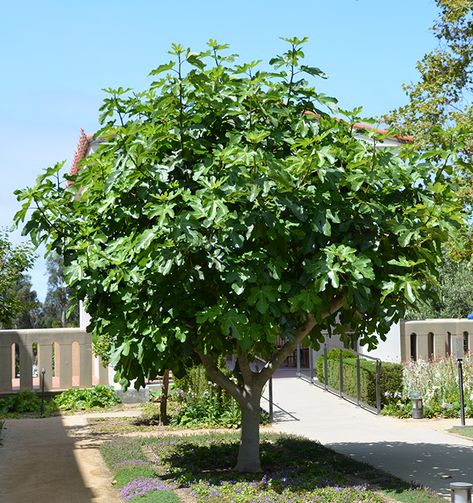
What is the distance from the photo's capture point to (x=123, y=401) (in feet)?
67.5

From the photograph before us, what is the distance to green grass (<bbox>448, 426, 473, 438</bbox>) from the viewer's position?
603 inches

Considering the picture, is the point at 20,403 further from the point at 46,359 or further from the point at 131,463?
the point at 131,463

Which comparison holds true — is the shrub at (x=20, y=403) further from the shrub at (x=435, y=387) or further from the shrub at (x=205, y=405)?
the shrub at (x=435, y=387)

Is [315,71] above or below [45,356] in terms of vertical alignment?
above

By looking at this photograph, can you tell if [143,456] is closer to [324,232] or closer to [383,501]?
[383,501]

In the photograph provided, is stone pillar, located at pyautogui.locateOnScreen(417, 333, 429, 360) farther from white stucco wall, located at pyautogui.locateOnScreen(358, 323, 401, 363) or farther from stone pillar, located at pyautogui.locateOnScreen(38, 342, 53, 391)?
stone pillar, located at pyautogui.locateOnScreen(38, 342, 53, 391)

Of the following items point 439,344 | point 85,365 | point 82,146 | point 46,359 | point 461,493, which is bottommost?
point 461,493

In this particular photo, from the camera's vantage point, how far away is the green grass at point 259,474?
9906mm

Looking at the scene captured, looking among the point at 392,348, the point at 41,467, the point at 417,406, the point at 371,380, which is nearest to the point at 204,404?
the point at 371,380

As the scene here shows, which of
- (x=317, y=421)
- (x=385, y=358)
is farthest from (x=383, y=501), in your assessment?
(x=385, y=358)

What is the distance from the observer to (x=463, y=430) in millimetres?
15820

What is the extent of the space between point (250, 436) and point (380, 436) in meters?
4.74

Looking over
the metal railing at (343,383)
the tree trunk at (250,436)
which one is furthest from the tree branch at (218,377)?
the metal railing at (343,383)

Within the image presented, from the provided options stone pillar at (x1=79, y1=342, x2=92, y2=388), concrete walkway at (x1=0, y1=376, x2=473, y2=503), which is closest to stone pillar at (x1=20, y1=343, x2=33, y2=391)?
stone pillar at (x1=79, y1=342, x2=92, y2=388)
